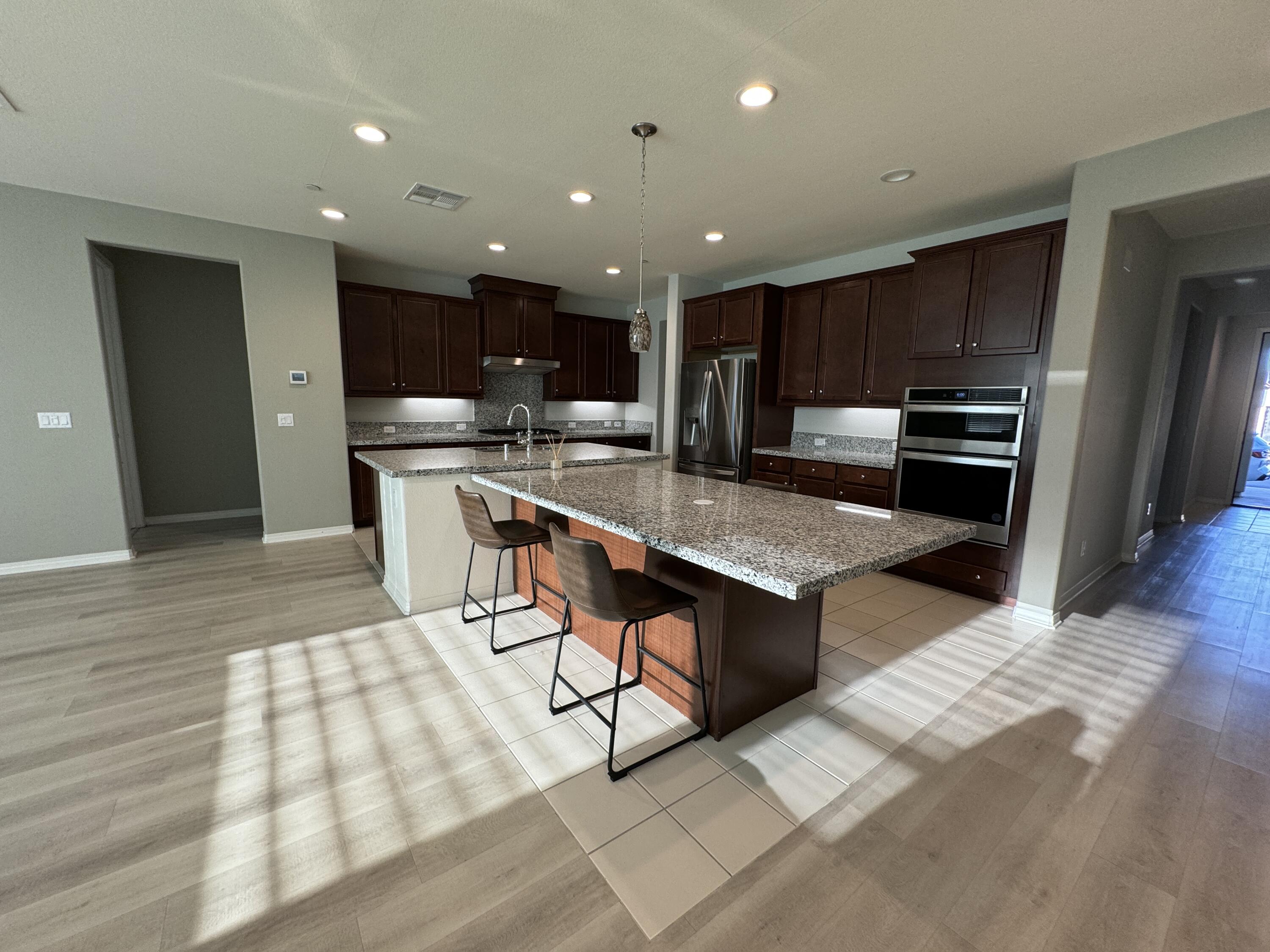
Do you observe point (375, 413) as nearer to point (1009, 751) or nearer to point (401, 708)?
point (401, 708)

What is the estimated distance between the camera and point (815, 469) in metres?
4.43

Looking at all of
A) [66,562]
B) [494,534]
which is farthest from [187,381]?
[494,534]

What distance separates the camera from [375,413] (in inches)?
220

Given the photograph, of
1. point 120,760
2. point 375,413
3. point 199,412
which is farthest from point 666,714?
point 199,412

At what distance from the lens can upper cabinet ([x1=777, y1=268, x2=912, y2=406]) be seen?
4.08 m

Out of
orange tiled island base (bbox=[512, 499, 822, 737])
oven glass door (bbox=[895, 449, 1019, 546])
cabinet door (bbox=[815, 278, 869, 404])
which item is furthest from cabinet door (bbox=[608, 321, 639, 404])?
orange tiled island base (bbox=[512, 499, 822, 737])

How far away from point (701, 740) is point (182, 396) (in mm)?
6057

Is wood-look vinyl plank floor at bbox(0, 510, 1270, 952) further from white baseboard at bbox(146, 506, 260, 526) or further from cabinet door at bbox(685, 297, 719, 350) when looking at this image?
cabinet door at bbox(685, 297, 719, 350)

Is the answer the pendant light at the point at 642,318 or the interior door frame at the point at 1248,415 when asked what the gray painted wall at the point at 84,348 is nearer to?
the pendant light at the point at 642,318

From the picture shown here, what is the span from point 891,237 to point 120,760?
5486 millimetres

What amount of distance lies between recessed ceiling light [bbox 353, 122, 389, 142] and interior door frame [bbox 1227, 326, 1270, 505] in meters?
9.67

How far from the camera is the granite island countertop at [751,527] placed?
4.24 feet

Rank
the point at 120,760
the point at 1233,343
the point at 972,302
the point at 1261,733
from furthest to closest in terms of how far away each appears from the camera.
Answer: the point at 1233,343 < the point at 972,302 < the point at 1261,733 < the point at 120,760

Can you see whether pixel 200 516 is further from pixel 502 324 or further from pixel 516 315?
pixel 516 315
